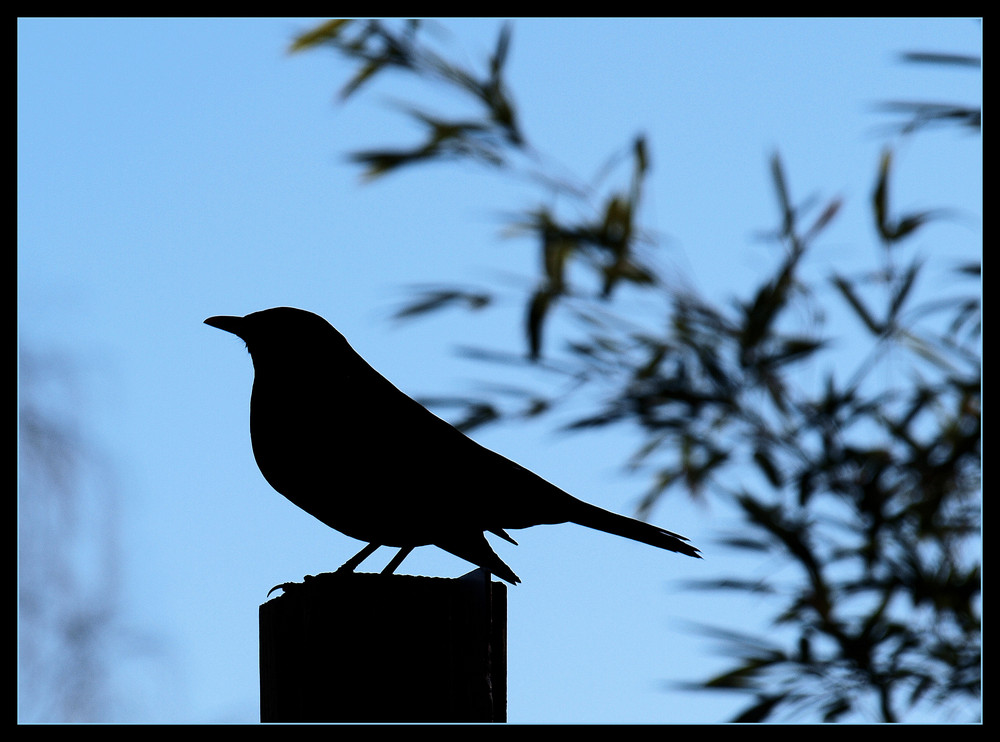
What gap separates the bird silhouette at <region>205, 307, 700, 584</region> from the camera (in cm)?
219

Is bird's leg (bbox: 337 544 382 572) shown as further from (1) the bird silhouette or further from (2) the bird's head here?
(2) the bird's head

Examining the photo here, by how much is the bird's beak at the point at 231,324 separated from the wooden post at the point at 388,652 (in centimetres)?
84

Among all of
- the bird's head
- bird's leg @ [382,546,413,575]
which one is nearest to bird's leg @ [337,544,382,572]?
bird's leg @ [382,546,413,575]

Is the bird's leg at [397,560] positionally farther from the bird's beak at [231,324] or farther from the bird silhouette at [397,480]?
the bird's beak at [231,324]

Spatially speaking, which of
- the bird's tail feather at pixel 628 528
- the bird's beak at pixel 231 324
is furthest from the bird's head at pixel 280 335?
the bird's tail feather at pixel 628 528

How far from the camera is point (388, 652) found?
70.4 inches

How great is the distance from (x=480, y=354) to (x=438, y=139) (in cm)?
81

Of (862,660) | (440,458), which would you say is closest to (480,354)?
(440,458)

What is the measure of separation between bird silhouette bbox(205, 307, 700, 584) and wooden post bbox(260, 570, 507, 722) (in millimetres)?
350

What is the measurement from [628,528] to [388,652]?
594 millimetres

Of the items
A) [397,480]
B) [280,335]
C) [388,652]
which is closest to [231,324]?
[280,335]

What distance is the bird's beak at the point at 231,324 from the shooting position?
248cm
